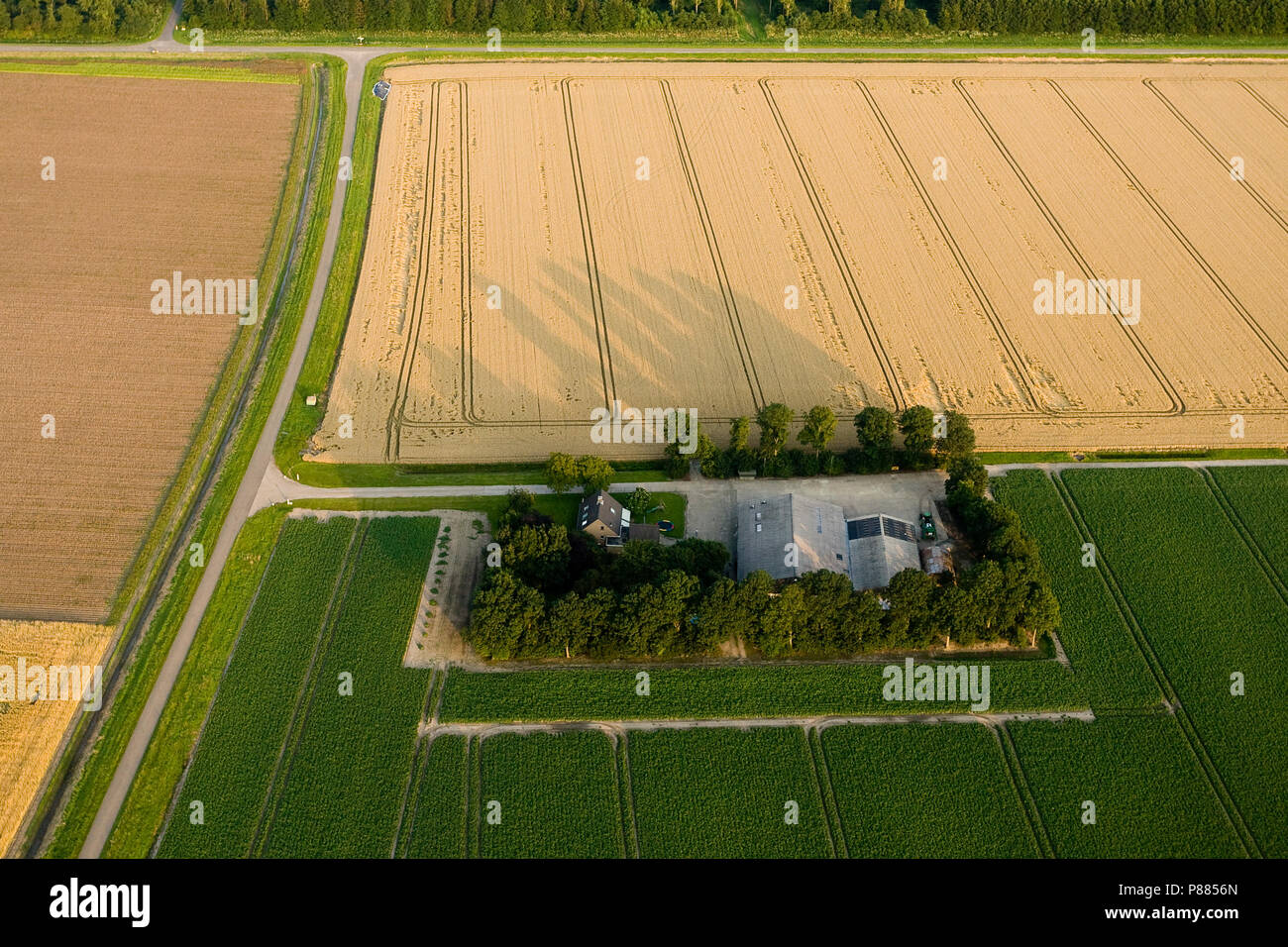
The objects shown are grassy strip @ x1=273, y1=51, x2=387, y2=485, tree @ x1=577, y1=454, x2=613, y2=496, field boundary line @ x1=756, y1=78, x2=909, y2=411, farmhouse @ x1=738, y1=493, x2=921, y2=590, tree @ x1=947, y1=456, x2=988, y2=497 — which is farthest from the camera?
field boundary line @ x1=756, y1=78, x2=909, y2=411

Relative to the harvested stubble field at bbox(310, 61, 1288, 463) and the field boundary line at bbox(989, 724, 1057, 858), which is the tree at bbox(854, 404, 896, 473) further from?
the field boundary line at bbox(989, 724, 1057, 858)

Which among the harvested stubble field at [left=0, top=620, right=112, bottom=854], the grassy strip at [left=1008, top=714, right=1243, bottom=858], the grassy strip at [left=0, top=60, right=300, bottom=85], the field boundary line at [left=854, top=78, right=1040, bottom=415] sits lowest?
the grassy strip at [left=1008, top=714, right=1243, bottom=858]

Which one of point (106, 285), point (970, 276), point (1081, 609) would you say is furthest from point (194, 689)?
point (970, 276)

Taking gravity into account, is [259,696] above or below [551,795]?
above

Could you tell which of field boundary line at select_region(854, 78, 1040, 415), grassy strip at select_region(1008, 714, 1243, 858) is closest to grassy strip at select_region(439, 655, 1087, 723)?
grassy strip at select_region(1008, 714, 1243, 858)

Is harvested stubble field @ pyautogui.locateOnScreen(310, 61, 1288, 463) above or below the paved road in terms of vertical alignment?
above

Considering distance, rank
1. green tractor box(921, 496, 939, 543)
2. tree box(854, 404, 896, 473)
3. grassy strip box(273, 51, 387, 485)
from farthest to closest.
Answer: grassy strip box(273, 51, 387, 485) → tree box(854, 404, 896, 473) → green tractor box(921, 496, 939, 543)

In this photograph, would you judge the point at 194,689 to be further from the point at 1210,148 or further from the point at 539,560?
the point at 1210,148
